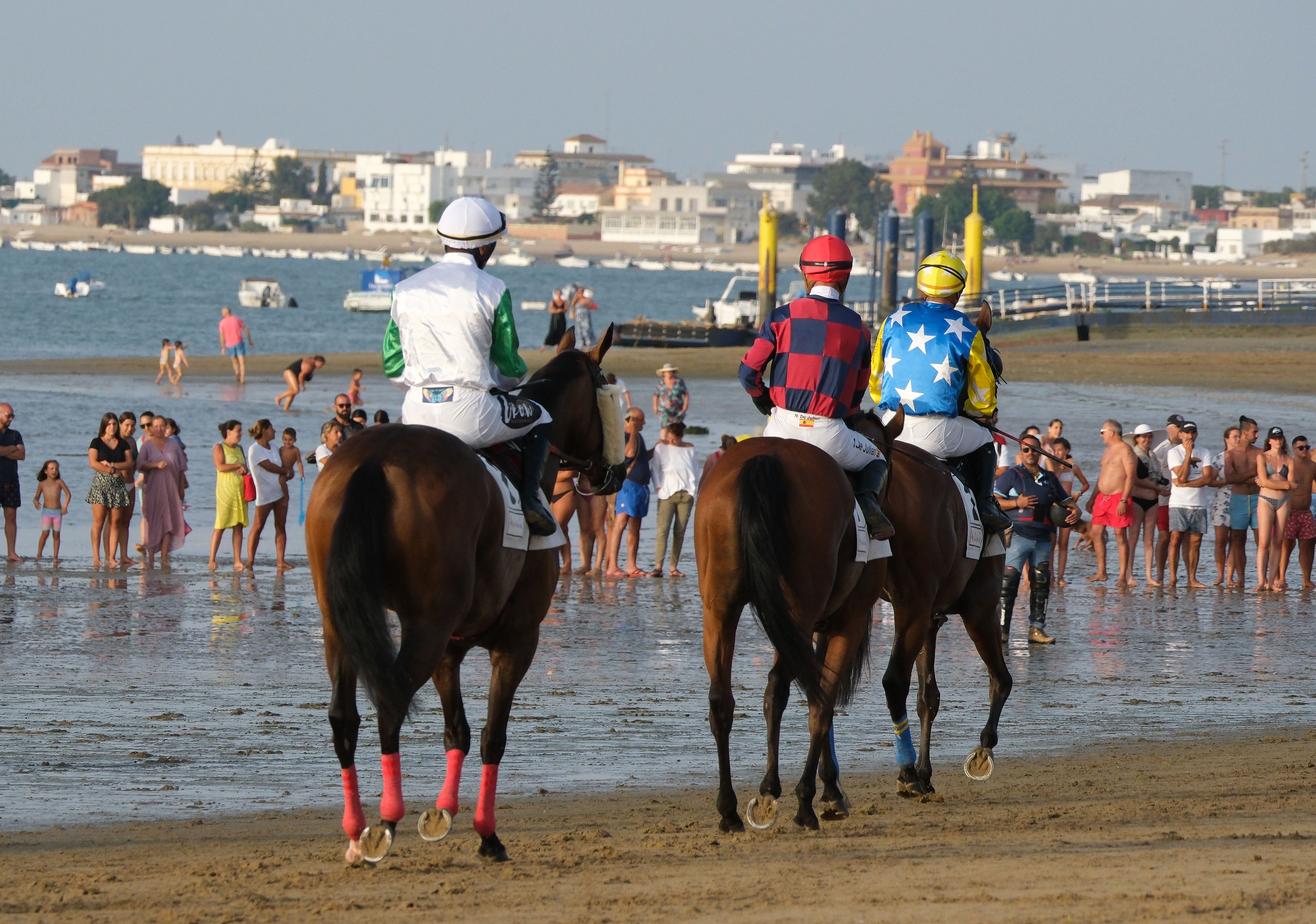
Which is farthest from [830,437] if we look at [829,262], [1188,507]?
[1188,507]

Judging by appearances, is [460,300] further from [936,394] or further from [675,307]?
[675,307]

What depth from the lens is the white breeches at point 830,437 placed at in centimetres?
801

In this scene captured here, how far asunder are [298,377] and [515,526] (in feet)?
96.6

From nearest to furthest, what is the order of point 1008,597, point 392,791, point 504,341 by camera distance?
point 392,791
point 504,341
point 1008,597

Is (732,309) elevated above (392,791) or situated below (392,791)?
above

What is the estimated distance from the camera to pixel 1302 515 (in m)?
17.8

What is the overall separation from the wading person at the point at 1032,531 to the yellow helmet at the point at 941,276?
5325 mm

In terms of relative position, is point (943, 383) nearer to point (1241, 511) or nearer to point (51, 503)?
point (1241, 511)

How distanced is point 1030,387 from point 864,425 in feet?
105

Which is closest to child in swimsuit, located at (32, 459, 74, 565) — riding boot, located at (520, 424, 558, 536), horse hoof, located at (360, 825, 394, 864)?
riding boot, located at (520, 424, 558, 536)

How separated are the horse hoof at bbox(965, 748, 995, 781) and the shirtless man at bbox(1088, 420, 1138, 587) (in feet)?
31.4

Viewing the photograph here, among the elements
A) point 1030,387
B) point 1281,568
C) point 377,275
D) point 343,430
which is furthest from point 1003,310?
point 377,275

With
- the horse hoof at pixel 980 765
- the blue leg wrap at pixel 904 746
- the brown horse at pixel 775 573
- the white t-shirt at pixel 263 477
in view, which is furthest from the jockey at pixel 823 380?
the white t-shirt at pixel 263 477

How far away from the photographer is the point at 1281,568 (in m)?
17.8
